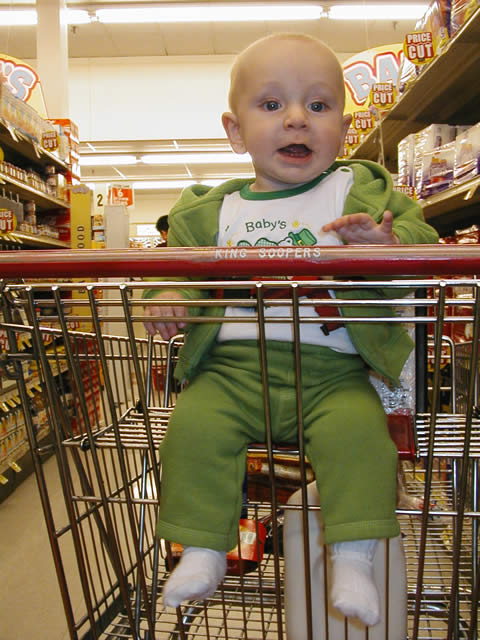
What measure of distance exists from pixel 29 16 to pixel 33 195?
12.6ft

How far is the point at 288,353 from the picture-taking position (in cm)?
112

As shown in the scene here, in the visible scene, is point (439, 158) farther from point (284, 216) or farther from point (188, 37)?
point (188, 37)

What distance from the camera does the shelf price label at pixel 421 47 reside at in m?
2.68

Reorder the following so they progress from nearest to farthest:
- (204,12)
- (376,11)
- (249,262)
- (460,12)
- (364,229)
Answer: (249,262) → (364,229) → (460,12) → (204,12) → (376,11)

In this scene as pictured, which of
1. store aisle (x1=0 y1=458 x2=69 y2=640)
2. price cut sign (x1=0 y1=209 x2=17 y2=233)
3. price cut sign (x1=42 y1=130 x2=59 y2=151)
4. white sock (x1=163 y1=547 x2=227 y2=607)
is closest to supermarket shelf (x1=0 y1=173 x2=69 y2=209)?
price cut sign (x1=0 y1=209 x2=17 y2=233)

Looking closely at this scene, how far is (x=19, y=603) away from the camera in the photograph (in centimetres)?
219

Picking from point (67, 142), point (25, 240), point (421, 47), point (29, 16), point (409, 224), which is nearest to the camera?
point (409, 224)

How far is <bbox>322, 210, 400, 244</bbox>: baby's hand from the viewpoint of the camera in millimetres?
1006

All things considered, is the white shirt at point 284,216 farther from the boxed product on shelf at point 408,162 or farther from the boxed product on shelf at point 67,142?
the boxed product on shelf at point 67,142

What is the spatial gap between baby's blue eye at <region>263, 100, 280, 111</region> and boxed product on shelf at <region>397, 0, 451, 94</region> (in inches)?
59.7

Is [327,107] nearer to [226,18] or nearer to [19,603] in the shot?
[19,603]

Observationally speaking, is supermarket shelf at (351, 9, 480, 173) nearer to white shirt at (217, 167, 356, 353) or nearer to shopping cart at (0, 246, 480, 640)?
white shirt at (217, 167, 356, 353)

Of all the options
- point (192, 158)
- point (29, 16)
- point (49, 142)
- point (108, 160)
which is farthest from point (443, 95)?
point (108, 160)

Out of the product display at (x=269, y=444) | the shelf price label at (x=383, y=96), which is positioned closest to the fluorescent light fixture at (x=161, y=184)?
the product display at (x=269, y=444)
